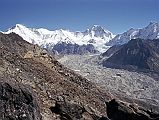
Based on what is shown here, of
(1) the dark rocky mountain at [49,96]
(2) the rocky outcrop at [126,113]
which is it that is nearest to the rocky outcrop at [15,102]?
(1) the dark rocky mountain at [49,96]

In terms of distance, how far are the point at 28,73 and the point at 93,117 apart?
8.61 metres

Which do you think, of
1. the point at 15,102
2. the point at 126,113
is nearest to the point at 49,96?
the point at 126,113

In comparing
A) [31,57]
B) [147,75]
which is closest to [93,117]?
[31,57]

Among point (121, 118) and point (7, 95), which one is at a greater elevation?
point (7, 95)

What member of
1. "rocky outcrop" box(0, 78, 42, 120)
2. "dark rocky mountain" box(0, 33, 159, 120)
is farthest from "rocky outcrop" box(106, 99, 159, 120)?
"rocky outcrop" box(0, 78, 42, 120)

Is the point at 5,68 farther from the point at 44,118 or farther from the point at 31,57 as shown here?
the point at 31,57

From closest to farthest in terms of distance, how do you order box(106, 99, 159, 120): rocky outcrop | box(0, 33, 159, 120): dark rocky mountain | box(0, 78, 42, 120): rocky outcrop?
box(0, 78, 42, 120): rocky outcrop, box(0, 33, 159, 120): dark rocky mountain, box(106, 99, 159, 120): rocky outcrop

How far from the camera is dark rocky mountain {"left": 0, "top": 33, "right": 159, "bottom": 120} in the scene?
62.1 feet

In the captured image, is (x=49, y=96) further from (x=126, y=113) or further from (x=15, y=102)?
(x=15, y=102)

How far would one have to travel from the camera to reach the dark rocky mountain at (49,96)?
62.1ft

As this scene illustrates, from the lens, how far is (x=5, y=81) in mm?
19141

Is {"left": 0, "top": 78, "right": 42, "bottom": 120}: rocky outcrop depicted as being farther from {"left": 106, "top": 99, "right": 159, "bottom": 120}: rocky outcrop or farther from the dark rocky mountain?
{"left": 106, "top": 99, "right": 159, "bottom": 120}: rocky outcrop

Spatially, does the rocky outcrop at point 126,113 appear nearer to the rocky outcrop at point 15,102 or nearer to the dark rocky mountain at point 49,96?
the dark rocky mountain at point 49,96

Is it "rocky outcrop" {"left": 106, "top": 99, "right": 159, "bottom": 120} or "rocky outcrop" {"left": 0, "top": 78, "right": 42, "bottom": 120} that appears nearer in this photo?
"rocky outcrop" {"left": 0, "top": 78, "right": 42, "bottom": 120}
